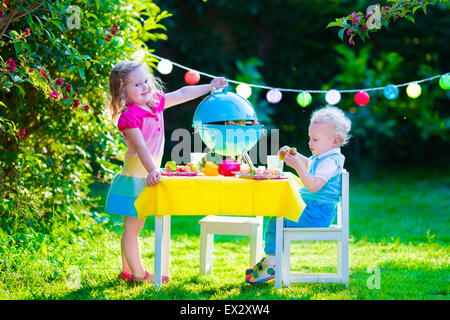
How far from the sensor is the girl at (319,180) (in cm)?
362

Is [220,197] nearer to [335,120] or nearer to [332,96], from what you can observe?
[335,120]

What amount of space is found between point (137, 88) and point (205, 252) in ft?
4.06

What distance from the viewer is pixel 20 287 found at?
369cm

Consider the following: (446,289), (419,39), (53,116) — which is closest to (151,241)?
(53,116)

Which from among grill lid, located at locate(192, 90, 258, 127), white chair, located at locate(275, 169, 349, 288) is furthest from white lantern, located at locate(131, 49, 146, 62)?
white chair, located at locate(275, 169, 349, 288)

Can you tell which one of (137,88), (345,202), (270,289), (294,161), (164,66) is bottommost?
(270,289)

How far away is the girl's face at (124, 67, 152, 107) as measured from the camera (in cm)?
365

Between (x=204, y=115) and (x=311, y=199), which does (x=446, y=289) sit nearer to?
(x=311, y=199)

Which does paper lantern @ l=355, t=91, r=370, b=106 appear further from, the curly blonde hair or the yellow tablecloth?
the curly blonde hair

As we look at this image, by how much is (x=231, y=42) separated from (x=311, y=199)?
6.32 metres

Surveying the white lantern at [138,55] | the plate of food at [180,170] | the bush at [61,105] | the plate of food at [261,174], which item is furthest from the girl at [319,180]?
the white lantern at [138,55]

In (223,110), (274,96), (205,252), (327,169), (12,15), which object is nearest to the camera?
(223,110)

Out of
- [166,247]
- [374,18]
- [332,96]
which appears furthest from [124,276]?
[374,18]

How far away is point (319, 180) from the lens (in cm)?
358
